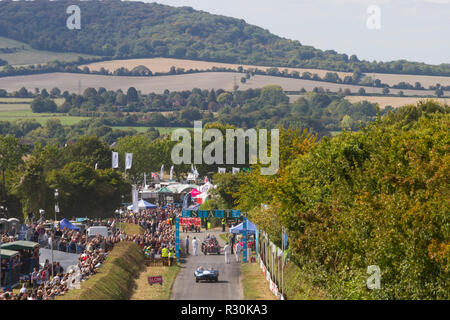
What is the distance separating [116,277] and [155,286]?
2.39 m

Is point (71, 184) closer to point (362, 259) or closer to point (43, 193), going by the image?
point (43, 193)

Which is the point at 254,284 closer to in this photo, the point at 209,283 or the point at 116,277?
the point at 209,283

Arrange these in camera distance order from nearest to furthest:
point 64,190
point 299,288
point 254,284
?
point 299,288
point 254,284
point 64,190

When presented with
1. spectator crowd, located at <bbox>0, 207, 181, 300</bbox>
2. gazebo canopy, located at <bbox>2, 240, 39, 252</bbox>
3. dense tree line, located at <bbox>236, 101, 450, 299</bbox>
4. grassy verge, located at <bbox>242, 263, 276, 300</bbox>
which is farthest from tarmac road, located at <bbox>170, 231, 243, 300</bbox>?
gazebo canopy, located at <bbox>2, 240, 39, 252</bbox>

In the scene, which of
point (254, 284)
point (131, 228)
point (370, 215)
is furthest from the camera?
point (131, 228)

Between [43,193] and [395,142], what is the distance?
4257 centimetres

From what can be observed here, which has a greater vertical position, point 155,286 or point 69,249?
point 69,249

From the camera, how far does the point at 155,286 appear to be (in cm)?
3612

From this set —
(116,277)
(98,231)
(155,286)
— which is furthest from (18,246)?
(98,231)

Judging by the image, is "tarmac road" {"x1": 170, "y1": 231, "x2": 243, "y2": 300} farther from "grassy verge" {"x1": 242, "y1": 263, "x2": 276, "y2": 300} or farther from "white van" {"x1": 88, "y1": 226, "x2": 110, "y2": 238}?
"white van" {"x1": 88, "y1": 226, "x2": 110, "y2": 238}

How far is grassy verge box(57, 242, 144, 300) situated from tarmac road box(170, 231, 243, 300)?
2.33 metres

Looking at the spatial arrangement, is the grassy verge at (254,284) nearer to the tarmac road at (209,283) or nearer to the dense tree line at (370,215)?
the tarmac road at (209,283)

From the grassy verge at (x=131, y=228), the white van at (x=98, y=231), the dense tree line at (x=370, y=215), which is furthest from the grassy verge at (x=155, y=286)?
the grassy verge at (x=131, y=228)
